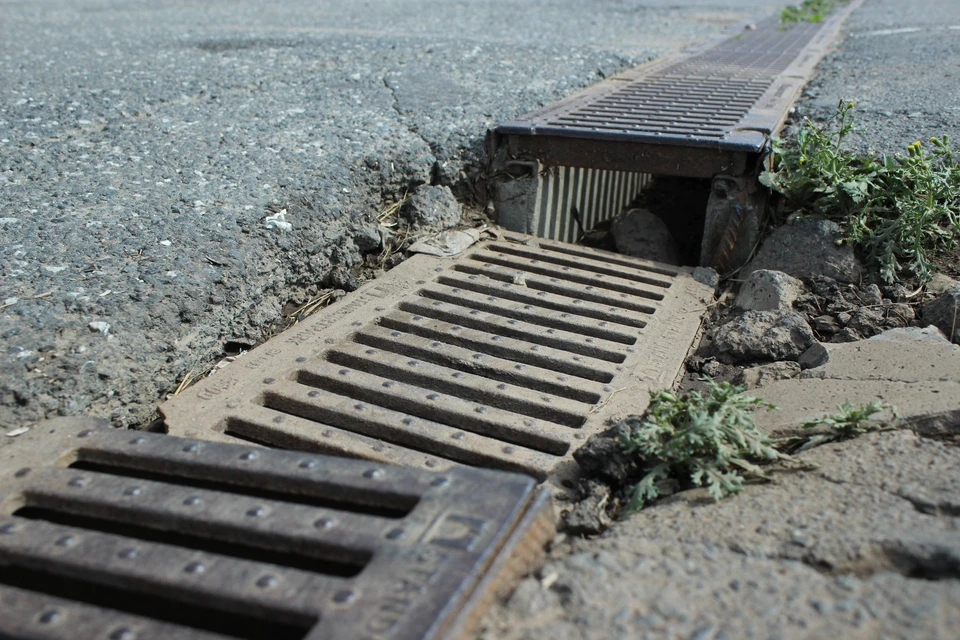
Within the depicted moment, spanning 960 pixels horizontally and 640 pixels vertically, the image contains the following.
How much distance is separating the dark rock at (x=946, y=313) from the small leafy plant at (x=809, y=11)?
20.4 feet

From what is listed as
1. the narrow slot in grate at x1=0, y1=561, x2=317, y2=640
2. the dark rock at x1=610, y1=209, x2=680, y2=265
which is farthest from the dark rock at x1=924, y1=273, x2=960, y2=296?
the narrow slot in grate at x1=0, y1=561, x2=317, y2=640

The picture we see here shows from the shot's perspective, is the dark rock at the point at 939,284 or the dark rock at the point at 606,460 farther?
the dark rock at the point at 939,284

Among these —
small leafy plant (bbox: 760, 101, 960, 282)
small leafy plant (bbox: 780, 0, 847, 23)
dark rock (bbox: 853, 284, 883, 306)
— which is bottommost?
dark rock (bbox: 853, 284, 883, 306)

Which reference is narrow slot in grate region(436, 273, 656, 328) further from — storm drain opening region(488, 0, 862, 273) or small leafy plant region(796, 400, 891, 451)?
small leafy plant region(796, 400, 891, 451)

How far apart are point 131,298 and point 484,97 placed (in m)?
2.23

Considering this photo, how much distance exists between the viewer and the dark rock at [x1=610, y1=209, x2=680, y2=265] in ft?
10.9

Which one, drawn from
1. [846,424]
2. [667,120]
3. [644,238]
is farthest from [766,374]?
[667,120]

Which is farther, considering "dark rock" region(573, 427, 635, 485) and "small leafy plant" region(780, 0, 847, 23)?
"small leafy plant" region(780, 0, 847, 23)

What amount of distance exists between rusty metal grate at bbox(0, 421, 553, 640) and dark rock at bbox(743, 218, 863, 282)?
1889mm

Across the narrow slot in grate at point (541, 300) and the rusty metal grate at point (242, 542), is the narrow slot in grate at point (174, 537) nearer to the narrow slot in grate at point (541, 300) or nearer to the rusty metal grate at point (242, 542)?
the rusty metal grate at point (242, 542)

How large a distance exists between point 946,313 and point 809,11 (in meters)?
7.36

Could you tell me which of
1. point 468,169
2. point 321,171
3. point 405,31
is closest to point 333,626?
point 321,171

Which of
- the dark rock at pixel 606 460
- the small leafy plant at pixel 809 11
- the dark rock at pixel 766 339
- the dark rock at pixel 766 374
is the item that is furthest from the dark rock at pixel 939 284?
the small leafy plant at pixel 809 11

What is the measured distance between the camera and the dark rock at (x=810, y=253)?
2.79 m
